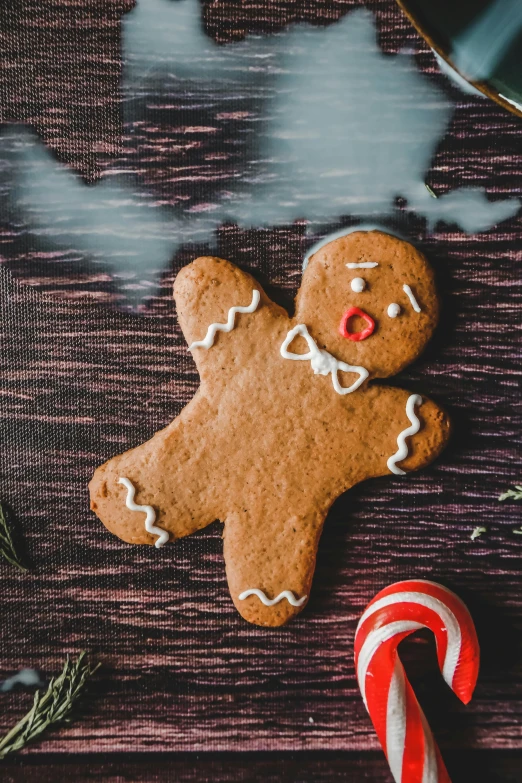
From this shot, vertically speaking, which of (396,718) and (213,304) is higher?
(213,304)

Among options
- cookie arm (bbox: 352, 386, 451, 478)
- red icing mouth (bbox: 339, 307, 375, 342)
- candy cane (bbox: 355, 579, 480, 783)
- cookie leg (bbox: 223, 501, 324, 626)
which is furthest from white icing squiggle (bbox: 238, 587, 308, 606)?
red icing mouth (bbox: 339, 307, 375, 342)

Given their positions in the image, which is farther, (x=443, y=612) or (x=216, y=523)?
(x=216, y=523)

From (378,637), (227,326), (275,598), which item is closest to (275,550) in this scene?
(275,598)

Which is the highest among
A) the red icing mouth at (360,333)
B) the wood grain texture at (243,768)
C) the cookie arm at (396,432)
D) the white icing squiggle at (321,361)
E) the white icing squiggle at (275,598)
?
the red icing mouth at (360,333)

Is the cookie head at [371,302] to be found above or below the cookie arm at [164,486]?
above

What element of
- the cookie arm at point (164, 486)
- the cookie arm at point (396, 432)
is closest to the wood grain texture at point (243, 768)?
the cookie arm at point (164, 486)

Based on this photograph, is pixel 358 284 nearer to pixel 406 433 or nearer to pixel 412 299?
pixel 412 299

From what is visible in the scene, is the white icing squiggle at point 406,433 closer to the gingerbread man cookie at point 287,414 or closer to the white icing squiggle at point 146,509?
the gingerbread man cookie at point 287,414
